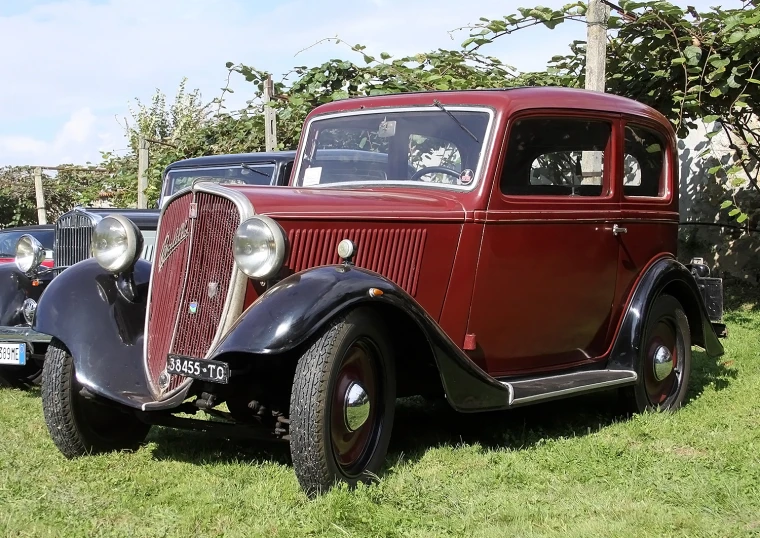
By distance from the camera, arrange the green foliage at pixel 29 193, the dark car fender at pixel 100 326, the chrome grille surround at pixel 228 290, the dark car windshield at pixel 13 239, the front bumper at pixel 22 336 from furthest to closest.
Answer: the green foliage at pixel 29 193, the dark car windshield at pixel 13 239, the front bumper at pixel 22 336, the dark car fender at pixel 100 326, the chrome grille surround at pixel 228 290

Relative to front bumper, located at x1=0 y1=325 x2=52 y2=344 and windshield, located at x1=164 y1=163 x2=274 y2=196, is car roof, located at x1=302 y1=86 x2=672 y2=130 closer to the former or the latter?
front bumper, located at x1=0 y1=325 x2=52 y2=344

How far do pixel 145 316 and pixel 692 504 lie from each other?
100 inches

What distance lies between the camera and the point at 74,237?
7.11 metres

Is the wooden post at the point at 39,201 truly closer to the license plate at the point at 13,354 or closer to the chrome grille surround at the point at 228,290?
the license plate at the point at 13,354

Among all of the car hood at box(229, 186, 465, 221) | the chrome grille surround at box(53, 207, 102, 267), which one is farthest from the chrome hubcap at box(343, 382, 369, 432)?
the chrome grille surround at box(53, 207, 102, 267)

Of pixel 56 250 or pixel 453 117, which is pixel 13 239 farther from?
pixel 453 117

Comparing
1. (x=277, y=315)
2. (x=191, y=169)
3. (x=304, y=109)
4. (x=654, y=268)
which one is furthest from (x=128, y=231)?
(x=304, y=109)

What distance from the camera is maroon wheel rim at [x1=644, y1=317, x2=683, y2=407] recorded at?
16.9ft

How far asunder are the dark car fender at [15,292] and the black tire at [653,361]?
409 centimetres

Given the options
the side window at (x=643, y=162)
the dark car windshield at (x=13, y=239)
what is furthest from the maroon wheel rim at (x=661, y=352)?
the dark car windshield at (x=13, y=239)

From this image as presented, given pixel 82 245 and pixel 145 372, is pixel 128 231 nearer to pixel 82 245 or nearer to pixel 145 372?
pixel 145 372

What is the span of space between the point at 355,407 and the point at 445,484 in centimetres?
53

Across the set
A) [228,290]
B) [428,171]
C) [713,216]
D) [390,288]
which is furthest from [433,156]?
[713,216]

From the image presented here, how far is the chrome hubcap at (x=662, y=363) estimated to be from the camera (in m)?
5.17
